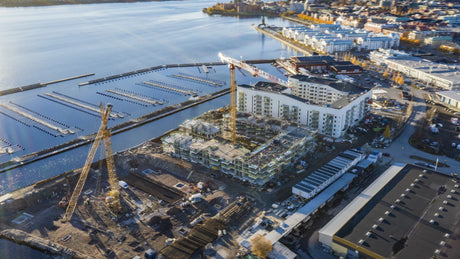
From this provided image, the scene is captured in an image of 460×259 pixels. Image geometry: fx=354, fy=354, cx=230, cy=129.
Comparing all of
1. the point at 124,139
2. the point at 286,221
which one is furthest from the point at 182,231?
the point at 124,139

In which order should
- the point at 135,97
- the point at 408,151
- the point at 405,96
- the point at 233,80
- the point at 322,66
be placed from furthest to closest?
the point at 322,66 → the point at 135,97 → the point at 405,96 → the point at 233,80 → the point at 408,151

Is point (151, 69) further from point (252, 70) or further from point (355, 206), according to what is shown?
point (355, 206)

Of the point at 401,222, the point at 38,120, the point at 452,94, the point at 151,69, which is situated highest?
the point at 151,69

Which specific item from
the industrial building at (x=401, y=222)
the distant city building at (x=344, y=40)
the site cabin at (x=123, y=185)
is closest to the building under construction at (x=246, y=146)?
the site cabin at (x=123, y=185)

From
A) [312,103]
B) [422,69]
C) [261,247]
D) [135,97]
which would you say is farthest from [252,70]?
[422,69]

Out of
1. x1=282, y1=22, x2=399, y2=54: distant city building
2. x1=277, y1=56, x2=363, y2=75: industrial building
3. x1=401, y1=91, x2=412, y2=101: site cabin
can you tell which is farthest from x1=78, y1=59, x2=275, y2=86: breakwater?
x1=401, y1=91, x2=412, y2=101: site cabin
